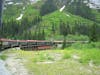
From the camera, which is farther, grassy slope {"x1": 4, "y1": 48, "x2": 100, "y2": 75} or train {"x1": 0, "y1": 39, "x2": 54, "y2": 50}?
train {"x1": 0, "y1": 39, "x2": 54, "y2": 50}

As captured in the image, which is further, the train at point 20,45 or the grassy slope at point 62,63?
the train at point 20,45

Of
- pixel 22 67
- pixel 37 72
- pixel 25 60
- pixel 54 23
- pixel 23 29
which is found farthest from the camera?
pixel 54 23

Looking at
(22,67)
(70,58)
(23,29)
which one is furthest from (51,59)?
(23,29)

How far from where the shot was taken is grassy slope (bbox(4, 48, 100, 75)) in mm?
10648

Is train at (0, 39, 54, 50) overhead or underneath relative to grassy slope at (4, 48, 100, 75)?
underneath

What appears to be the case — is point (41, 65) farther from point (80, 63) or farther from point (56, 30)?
point (56, 30)

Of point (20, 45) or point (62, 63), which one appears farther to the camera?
point (20, 45)

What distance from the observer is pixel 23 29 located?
16875 cm

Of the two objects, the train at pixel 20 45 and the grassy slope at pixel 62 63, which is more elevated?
the grassy slope at pixel 62 63

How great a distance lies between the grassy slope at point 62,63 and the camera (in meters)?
10.6

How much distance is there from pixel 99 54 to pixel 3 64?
3.93 m

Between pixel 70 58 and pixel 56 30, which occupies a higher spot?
pixel 70 58

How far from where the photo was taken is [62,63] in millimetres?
11867

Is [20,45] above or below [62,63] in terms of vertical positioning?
below
